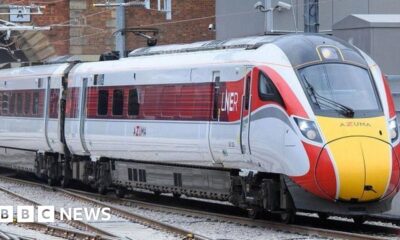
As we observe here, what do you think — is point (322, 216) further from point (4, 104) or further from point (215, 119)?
point (4, 104)

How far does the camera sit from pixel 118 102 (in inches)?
756

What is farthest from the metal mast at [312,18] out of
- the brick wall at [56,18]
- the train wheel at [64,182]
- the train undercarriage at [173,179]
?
the brick wall at [56,18]

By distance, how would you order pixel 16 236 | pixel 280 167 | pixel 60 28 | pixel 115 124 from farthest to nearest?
pixel 60 28 < pixel 115 124 < pixel 280 167 < pixel 16 236

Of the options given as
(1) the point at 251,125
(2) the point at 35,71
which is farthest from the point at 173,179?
(2) the point at 35,71

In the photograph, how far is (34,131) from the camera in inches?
941

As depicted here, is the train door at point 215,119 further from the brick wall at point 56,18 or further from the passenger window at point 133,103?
the brick wall at point 56,18

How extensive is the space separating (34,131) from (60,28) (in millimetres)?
19518

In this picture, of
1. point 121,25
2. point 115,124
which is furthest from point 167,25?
point 115,124

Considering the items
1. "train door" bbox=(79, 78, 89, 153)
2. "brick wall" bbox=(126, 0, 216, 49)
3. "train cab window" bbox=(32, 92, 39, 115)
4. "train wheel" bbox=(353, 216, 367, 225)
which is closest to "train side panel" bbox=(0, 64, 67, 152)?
"train cab window" bbox=(32, 92, 39, 115)

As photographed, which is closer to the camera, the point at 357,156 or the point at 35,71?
the point at 357,156

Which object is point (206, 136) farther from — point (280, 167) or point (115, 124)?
point (115, 124)

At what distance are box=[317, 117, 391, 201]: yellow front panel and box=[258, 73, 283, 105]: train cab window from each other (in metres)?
0.81

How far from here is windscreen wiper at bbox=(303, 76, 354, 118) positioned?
1397cm

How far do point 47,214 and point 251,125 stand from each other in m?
4.36
